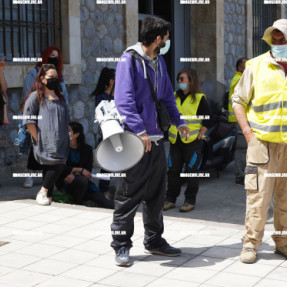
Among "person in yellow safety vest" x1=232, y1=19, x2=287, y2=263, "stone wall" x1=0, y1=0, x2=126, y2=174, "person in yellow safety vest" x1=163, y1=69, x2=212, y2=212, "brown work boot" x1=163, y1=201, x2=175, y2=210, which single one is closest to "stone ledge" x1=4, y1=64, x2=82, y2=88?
"stone wall" x1=0, y1=0, x2=126, y2=174

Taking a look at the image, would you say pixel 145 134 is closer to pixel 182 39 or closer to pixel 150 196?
pixel 150 196

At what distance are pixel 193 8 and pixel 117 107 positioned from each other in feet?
32.6

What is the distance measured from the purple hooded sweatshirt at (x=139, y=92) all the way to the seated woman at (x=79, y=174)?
2.62 m

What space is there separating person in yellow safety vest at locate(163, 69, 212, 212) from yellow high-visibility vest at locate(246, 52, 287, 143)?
2.53 metres

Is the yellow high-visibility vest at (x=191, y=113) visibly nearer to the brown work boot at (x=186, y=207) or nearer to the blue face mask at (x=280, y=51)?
the brown work boot at (x=186, y=207)

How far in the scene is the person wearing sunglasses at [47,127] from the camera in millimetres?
6992

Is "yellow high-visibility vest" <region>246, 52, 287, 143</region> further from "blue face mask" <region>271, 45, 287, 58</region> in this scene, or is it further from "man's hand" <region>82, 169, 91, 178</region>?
"man's hand" <region>82, 169, 91, 178</region>

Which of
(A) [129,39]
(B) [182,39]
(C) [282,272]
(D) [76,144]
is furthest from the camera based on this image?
(B) [182,39]

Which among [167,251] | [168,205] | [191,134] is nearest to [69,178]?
[168,205]

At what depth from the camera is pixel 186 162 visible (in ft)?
24.5

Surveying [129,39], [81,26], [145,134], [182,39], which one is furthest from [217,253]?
[182,39]

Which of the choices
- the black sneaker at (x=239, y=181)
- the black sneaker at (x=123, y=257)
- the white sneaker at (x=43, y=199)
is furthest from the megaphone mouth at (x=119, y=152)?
the black sneaker at (x=239, y=181)

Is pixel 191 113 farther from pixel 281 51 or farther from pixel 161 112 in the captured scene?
pixel 281 51

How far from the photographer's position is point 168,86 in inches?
203
